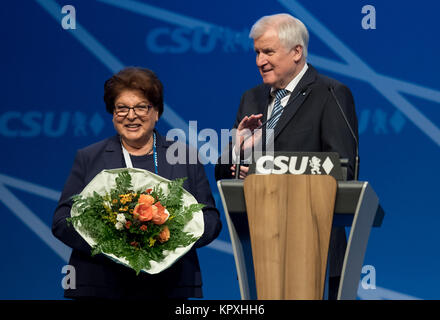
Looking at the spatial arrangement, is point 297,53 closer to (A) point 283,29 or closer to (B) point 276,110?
(A) point 283,29

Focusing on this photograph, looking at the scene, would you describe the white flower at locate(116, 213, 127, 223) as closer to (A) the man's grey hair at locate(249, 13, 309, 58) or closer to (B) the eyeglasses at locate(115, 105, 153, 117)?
(B) the eyeglasses at locate(115, 105, 153, 117)

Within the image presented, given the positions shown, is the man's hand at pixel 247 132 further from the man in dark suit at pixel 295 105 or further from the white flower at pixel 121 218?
the white flower at pixel 121 218

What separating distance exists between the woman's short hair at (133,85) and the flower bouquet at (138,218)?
364 millimetres

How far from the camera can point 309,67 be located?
3111 millimetres

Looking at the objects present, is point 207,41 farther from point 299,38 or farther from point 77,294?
point 77,294

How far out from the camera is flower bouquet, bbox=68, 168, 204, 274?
2.41m

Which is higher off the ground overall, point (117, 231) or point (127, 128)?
point (127, 128)

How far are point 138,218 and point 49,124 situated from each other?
7.07 feet

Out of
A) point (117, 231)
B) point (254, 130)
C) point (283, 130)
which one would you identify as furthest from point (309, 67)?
point (117, 231)

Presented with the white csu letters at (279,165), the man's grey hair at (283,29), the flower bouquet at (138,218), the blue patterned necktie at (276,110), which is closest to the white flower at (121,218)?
the flower bouquet at (138,218)
